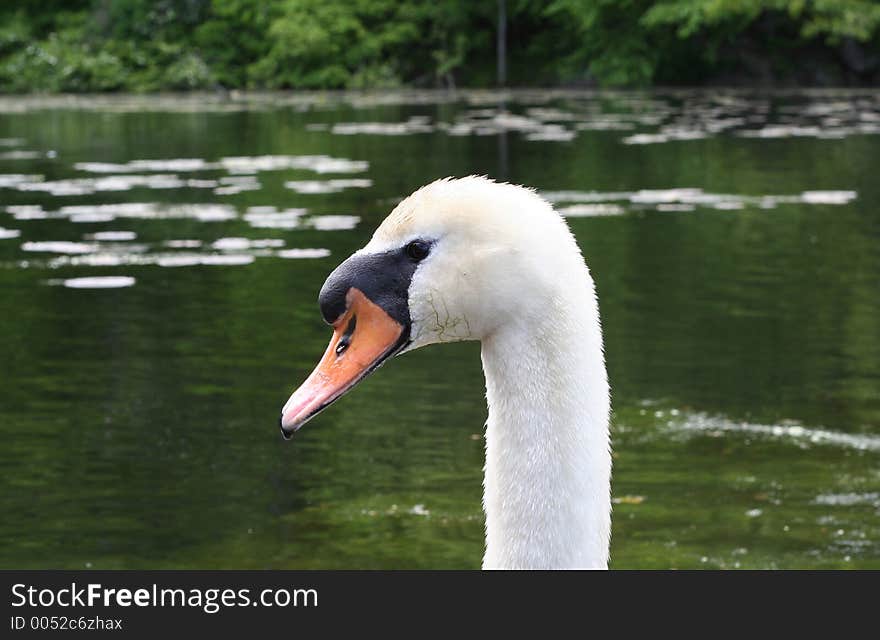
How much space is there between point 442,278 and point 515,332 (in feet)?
0.51

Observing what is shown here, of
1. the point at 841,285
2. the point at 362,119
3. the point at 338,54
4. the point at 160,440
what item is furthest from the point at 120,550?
the point at 338,54

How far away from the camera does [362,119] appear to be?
28.9 metres

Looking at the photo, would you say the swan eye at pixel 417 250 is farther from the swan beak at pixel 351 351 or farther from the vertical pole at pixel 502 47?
the vertical pole at pixel 502 47

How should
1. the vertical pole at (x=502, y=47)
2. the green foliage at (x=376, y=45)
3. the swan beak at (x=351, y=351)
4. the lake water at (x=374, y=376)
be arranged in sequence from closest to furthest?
the swan beak at (x=351, y=351)
the lake water at (x=374, y=376)
the green foliage at (x=376, y=45)
the vertical pole at (x=502, y=47)

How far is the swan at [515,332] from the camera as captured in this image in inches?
118

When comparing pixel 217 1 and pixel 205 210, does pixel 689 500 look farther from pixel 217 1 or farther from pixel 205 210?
pixel 217 1

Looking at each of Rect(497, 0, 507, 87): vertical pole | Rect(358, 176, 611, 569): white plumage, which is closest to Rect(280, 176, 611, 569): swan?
Rect(358, 176, 611, 569): white plumage

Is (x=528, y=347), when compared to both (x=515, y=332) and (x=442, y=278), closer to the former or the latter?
(x=515, y=332)

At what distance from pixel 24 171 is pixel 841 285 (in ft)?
35.8

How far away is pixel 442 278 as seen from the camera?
3082mm

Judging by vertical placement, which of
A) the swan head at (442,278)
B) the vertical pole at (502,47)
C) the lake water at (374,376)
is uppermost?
the swan head at (442,278)

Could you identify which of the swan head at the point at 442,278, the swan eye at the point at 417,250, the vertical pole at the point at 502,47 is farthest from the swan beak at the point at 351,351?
the vertical pole at the point at 502,47

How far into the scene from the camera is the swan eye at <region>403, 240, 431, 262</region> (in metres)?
3.10
